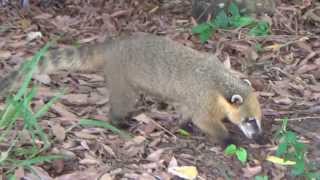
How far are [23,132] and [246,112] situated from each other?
5.03 feet

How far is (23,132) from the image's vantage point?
4.33 m

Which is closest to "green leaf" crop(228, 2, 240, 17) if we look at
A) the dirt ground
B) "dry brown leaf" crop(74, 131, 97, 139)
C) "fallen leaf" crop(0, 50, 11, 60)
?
the dirt ground

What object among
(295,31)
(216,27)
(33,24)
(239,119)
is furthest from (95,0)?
(239,119)

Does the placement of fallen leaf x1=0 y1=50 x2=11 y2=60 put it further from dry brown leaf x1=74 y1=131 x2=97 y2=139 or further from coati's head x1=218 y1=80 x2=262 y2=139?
coati's head x1=218 y1=80 x2=262 y2=139

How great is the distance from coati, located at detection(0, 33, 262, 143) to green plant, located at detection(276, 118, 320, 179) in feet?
0.85

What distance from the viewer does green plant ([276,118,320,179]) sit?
4215mm

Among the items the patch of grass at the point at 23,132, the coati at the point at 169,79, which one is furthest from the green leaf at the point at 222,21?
the patch of grass at the point at 23,132

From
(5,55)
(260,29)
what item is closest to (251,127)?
(260,29)

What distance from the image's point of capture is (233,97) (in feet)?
14.9

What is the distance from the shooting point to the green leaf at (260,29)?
6199mm

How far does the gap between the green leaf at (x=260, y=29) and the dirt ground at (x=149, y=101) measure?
9 cm

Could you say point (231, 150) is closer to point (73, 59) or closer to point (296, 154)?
point (296, 154)

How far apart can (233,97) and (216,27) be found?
1795 mm

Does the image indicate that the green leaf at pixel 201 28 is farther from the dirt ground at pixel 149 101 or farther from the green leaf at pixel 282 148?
the green leaf at pixel 282 148
